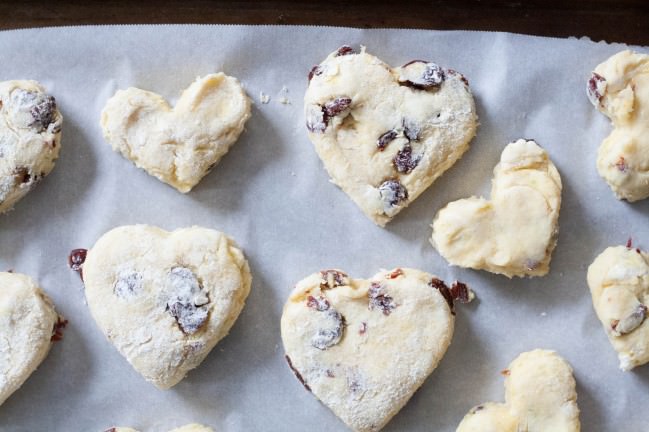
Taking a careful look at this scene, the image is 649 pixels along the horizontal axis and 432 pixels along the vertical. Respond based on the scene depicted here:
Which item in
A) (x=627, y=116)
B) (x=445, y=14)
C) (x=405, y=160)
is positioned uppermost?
(x=445, y=14)

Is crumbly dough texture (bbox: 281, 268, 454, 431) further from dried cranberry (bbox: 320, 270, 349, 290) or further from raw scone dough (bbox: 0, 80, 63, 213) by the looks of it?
raw scone dough (bbox: 0, 80, 63, 213)

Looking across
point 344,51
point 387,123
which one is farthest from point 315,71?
point 387,123

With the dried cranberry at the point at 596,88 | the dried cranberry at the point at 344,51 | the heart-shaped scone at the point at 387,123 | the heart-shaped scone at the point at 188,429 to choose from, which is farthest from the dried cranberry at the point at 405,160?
the heart-shaped scone at the point at 188,429

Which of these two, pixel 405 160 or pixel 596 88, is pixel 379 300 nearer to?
pixel 405 160

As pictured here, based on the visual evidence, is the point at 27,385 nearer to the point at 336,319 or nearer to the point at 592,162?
the point at 336,319

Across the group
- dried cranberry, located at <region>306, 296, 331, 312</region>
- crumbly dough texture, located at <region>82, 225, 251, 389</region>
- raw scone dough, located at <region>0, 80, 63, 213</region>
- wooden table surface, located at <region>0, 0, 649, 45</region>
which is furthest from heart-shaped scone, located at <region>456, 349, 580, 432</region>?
raw scone dough, located at <region>0, 80, 63, 213</region>

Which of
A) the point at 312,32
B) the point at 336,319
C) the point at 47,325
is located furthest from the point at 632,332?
the point at 47,325
